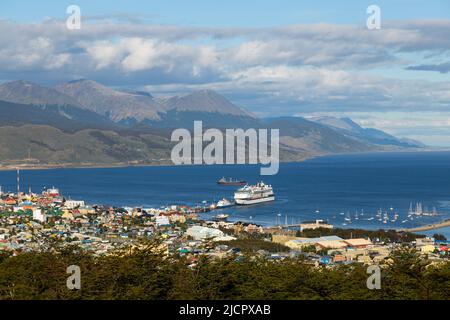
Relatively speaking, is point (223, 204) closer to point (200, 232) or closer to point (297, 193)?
point (297, 193)

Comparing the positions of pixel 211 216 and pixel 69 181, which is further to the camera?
pixel 69 181

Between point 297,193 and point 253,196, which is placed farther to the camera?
point 297,193

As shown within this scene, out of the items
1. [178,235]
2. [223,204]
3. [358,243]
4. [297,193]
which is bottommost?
[358,243]

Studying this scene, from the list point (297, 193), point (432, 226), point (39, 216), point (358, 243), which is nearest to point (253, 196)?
point (297, 193)

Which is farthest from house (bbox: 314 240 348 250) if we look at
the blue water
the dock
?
the blue water

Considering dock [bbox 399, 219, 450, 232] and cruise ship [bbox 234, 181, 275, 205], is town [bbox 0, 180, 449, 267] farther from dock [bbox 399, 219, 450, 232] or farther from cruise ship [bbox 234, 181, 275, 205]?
cruise ship [bbox 234, 181, 275, 205]

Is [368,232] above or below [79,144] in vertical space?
below

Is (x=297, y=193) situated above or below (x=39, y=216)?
below

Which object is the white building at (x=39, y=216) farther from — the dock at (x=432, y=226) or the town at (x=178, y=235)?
the dock at (x=432, y=226)

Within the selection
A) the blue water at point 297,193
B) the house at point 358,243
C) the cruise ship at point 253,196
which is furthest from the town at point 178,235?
the cruise ship at point 253,196
